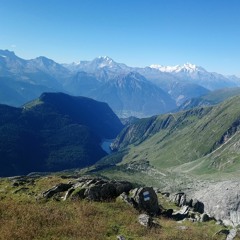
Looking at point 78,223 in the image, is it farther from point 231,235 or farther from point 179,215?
point 179,215

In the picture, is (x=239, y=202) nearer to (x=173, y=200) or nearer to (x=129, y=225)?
(x=173, y=200)

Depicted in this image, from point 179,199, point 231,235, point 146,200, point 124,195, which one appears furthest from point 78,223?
point 179,199

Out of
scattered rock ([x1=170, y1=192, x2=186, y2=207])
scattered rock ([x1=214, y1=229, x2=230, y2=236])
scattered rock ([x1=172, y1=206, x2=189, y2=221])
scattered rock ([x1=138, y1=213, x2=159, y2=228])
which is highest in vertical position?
scattered rock ([x1=138, y1=213, x2=159, y2=228])

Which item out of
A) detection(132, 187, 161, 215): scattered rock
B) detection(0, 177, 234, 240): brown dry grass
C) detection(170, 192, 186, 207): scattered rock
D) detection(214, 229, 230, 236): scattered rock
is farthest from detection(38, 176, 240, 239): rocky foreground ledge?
detection(170, 192, 186, 207): scattered rock

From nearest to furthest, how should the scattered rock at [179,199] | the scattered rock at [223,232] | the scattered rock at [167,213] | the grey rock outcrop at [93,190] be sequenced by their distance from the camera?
the scattered rock at [223,232] < the grey rock outcrop at [93,190] < the scattered rock at [167,213] < the scattered rock at [179,199]

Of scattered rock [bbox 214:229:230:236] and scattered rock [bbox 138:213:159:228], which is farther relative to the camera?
scattered rock [bbox 214:229:230:236]

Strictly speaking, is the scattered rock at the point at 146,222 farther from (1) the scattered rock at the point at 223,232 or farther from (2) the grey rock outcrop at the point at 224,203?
(2) the grey rock outcrop at the point at 224,203

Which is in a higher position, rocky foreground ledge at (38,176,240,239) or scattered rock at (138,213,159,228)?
scattered rock at (138,213,159,228)

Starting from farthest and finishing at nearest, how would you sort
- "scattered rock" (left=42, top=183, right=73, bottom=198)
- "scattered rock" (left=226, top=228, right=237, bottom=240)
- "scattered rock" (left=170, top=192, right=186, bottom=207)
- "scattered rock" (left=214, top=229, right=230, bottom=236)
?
"scattered rock" (left=170, top=192, right=186, bottom=207) < "scattered rock" (left=42, top=183, right=73, bottom=198) < "scattered rock" (left=214, top=229, right=230, bottom=236) < "scattered rock" (left=226, top=228, right=237, bottom=240)

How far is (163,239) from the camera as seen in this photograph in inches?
1275

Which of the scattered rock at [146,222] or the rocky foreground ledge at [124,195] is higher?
the scattered rock at [146,222]

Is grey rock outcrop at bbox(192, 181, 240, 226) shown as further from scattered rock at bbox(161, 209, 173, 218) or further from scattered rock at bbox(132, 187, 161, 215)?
scattered rock at bbox(132, 187, 161, 215)

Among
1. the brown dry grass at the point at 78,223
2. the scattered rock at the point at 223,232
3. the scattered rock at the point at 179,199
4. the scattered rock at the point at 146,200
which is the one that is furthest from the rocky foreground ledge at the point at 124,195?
the scattered rock at the point at 179,199

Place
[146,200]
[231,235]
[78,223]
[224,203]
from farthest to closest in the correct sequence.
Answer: [224,203], [146,200], [231,235], [78,223]
